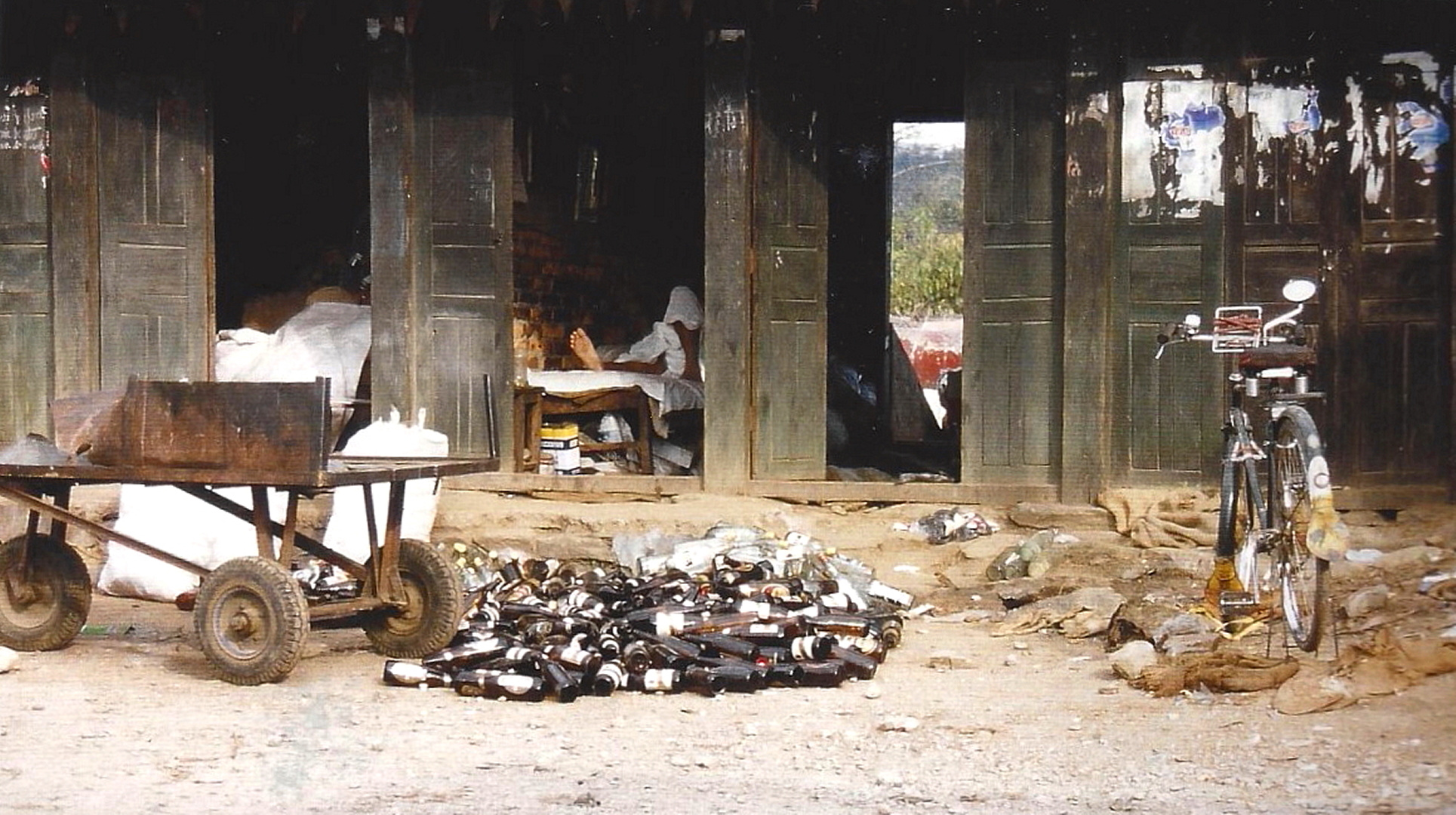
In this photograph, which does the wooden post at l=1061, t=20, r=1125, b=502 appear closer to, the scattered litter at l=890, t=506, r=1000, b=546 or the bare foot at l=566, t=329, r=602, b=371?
the scattered litter at l=890, t=506, r=1000, b=546

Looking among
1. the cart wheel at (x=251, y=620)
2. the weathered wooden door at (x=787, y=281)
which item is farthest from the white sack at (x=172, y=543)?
the weathered wooden door at (x=787, y=281)

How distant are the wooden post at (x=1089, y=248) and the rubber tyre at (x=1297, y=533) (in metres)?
2.25

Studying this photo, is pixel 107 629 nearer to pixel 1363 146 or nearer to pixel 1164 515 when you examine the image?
pixel 1164 515

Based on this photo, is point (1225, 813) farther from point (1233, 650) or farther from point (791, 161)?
point (791, 161)

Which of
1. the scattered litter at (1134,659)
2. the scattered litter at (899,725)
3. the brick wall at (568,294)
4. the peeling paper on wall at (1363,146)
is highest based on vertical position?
the peeling paper on wall at (1363,146)

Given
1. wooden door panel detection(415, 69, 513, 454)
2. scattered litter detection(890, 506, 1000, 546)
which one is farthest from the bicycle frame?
wooden door panel detection(415, 69, 513, 454)

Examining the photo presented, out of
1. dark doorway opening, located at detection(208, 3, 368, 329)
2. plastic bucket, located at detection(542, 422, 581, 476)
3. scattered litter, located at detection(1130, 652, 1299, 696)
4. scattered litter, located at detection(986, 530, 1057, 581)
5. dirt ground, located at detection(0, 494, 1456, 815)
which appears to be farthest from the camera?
dark doorway opening, located at detection(208, 3, 368, 329)

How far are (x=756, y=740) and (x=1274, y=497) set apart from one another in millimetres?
2304

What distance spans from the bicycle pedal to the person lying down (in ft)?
16.3

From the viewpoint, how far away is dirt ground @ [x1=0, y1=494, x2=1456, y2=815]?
13.5 feet

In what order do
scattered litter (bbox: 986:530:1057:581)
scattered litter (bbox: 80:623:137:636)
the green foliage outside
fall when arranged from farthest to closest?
the green foliage outside, scattered litter (bbox: 986:530:1057:581), scattered litter (bbox: 80:623:137:636)

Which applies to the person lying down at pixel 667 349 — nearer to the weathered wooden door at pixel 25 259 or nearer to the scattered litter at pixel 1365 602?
the weathered wooden door at pixel 25 259

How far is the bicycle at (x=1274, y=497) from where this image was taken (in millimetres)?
5367

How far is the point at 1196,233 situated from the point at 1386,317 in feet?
3.34
